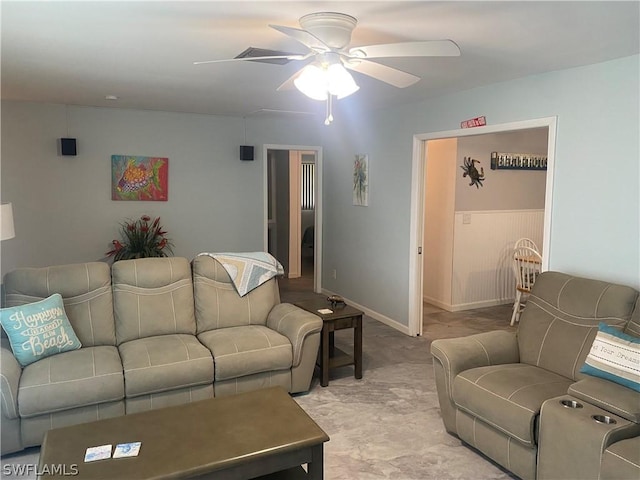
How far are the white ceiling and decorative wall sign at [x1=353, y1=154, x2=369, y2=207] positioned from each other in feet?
4.74

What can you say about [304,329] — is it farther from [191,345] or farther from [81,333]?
[81,333]

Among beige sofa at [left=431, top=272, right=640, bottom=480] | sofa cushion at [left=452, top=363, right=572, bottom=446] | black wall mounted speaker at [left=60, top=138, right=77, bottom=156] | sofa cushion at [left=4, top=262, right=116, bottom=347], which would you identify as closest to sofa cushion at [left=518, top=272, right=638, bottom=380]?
beige sofa at [left=431, top=272, right=640, bottom=480]

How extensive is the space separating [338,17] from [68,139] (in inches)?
158

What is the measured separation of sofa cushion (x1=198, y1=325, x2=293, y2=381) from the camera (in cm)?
323

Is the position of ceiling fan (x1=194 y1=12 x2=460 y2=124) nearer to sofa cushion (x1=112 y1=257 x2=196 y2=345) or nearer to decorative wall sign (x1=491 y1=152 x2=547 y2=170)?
sofa cushion (x1=112 y1=257 x2=196 y2=345)

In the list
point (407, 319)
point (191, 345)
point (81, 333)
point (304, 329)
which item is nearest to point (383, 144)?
point (407, 319)

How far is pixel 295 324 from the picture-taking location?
140 inches

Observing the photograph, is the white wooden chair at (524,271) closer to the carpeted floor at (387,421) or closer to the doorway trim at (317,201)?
the carpeted floor at (387,421)

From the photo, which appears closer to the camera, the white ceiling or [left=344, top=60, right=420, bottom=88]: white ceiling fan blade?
the white ceiling

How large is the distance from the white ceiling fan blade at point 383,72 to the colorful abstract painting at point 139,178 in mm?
3626

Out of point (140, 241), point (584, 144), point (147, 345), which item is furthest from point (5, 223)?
point (584, 144)

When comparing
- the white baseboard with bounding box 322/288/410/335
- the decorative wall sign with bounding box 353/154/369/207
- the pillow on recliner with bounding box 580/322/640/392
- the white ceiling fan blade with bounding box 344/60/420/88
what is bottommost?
the white baseboard with bounding box 322/288/410/335

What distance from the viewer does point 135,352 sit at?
3.17 metres

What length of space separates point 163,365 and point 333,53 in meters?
2.08
